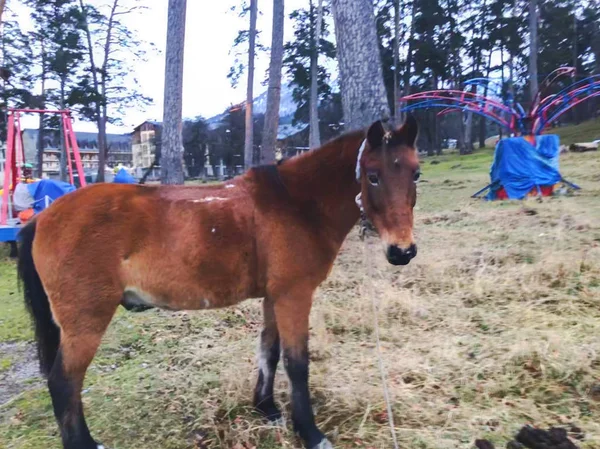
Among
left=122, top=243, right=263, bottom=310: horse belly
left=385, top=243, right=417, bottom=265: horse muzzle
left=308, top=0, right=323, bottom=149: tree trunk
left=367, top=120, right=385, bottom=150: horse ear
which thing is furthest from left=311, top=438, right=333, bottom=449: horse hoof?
left=308, top=0, right=323, bottom=149: tree trunk

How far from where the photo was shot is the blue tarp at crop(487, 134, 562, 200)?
12711 millimetres

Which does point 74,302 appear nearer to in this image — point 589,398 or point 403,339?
point 403,339

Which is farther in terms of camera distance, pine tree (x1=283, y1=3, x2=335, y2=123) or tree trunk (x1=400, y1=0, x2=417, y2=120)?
tree trunk (x1=400, y1=0, x2=417, y2=120)

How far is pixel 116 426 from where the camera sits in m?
3.18

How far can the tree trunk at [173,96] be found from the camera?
10336 mm

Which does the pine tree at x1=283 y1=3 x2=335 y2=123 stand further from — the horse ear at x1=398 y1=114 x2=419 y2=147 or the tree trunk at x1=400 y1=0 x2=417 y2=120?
the horse ear at x1=398 y1=114 x2=419 y2=147

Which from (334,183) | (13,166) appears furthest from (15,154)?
(334,183)

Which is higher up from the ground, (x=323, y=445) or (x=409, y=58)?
(x=409, y=58)

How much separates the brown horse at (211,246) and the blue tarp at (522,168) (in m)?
11.0

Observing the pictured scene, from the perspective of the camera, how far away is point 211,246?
2826 mm

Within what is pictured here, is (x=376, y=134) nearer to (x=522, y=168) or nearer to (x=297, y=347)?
(x=297, y=347)

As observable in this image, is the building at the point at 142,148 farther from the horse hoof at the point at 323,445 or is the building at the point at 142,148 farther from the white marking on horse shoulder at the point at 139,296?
the horse hoof at the point at 323,445

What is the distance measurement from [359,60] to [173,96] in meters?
5.43

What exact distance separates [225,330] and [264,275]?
2.02m
